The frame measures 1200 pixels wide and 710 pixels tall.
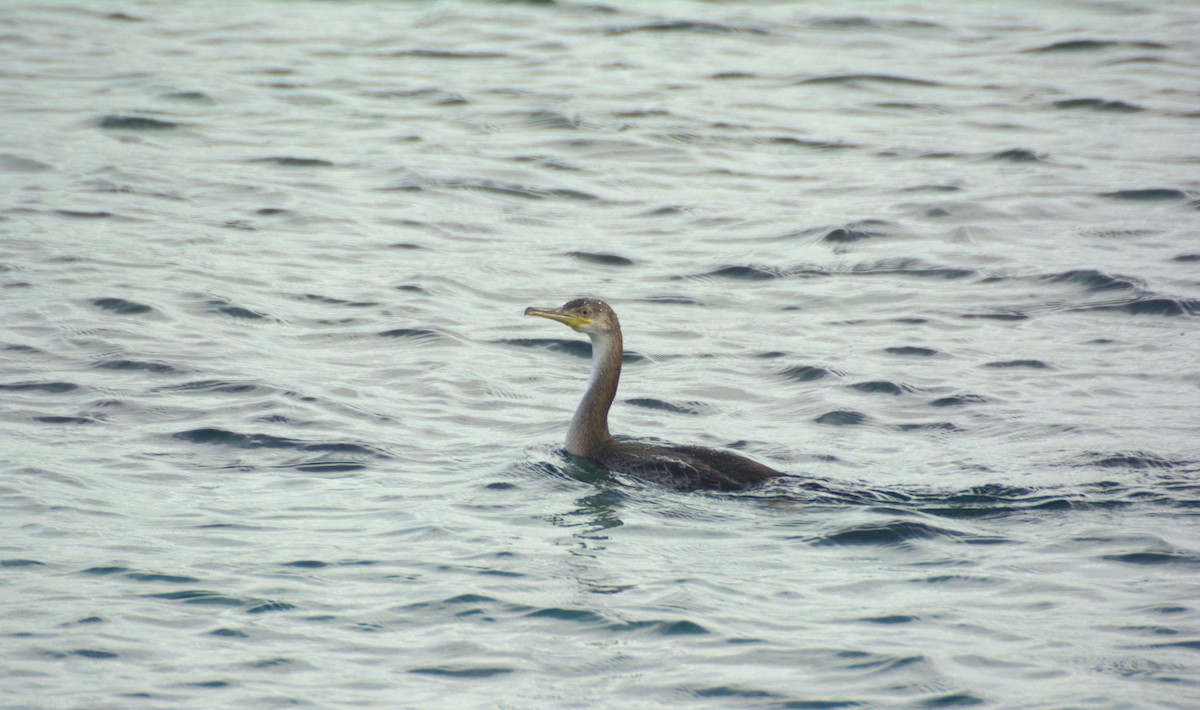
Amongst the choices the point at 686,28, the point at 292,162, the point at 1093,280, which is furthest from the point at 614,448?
the point at 686,28

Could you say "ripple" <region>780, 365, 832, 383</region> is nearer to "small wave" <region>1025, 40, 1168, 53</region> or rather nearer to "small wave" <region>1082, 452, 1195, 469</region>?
"small wave" <region>1082, 452, 1195, 469</region>

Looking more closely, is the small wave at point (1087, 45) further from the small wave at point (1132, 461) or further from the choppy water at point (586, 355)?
→ the small wave at point (1132, 461)

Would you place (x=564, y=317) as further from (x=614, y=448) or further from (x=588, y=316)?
(x=614, y=448)

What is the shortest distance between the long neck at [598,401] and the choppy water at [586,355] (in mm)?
285

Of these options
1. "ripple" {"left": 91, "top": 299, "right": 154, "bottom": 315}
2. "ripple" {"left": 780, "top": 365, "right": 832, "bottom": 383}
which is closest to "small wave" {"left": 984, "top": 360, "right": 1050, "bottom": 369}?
"ripple" {"left": 780, "top": 365, "right": 832, "bottom": 383}

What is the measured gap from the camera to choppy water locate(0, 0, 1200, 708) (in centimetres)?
666

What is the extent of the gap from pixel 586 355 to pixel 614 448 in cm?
292

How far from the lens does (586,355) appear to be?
12055 millimetres

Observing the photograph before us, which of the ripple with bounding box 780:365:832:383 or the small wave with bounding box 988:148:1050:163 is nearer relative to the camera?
the ripple with bounding box 780:365:832:383

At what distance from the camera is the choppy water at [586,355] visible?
6.66m

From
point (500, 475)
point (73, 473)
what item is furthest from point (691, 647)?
point (73, 473)

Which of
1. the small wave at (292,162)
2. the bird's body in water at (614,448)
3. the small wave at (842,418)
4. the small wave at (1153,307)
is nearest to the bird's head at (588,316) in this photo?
the bird's body in water at (614,448)

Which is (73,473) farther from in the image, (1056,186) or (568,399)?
(1056,186)

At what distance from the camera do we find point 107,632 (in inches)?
261
